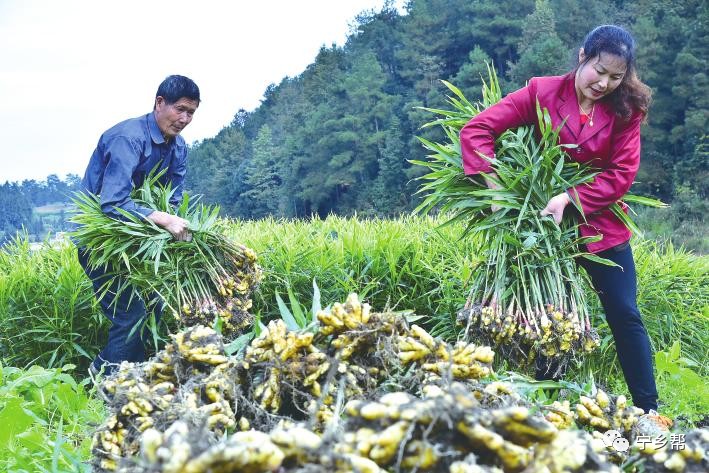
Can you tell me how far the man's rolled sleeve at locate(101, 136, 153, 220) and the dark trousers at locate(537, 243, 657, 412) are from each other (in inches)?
80.4

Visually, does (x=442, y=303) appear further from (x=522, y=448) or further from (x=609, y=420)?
(x=522, y=448)

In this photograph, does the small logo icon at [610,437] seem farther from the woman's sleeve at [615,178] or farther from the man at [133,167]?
the man at [133,167]

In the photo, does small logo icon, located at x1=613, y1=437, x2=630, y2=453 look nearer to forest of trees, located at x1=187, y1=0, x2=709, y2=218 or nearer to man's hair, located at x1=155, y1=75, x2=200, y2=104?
man's hair, located at x1=155, y1=75, x2=200, y2=104

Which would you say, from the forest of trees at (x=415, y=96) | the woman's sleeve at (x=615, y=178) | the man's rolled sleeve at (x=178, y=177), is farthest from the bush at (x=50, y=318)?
the forest of trees at (x=415, y=96)

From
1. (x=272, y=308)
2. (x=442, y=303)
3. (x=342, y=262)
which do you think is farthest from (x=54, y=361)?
(x=442, y=303)

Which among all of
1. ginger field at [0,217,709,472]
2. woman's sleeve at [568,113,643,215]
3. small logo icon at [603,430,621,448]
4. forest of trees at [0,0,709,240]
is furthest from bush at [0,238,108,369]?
forest of trees at [0,0,709,240]

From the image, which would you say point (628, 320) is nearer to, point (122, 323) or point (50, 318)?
point (122, 323)

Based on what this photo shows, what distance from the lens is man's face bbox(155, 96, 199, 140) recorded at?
305cm

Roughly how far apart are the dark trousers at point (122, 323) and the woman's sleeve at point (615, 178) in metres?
2.12

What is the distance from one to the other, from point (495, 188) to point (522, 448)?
5.86ft

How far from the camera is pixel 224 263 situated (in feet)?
10.7

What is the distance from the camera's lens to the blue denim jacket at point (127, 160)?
9.59ft

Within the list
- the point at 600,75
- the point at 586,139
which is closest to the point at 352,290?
the point at 586,139

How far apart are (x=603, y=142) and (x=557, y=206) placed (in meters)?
0.30
